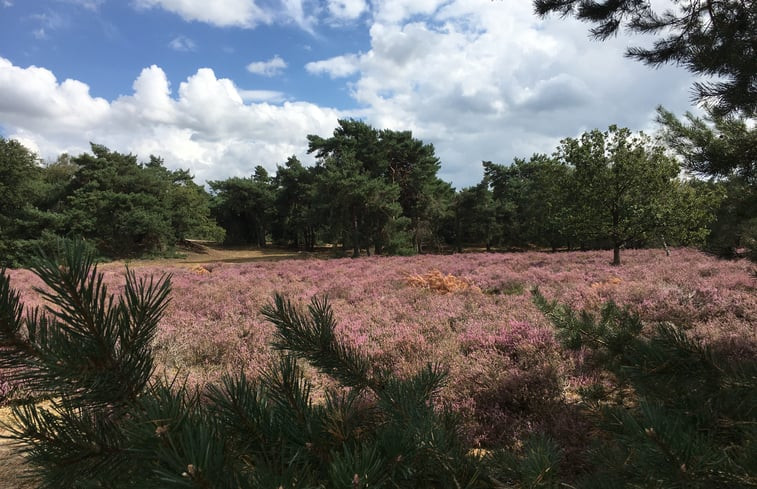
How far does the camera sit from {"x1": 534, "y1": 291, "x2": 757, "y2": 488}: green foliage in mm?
951

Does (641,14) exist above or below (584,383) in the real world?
above

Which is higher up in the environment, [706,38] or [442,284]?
[706,38]

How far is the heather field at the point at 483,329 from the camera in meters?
3.93

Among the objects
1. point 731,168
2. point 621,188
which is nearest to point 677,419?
point 731,168

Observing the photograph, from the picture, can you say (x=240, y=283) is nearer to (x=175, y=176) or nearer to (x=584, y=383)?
(x=584, y=383)

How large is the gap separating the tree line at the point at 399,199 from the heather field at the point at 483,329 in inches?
83.6

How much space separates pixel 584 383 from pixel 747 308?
4.15 metres

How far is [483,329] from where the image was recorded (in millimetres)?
6203

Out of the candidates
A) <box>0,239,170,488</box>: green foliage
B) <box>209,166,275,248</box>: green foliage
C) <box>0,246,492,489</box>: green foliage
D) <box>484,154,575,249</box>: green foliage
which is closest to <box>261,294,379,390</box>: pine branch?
<box>0,246,492,489</box>: green foliage

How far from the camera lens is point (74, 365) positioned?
2.99 ft

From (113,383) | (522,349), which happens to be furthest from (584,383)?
(113,383)

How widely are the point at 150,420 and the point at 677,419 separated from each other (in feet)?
4.55

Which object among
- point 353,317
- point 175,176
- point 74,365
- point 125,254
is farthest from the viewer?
point 175,176

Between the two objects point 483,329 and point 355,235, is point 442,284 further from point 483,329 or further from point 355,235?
point 355,235
